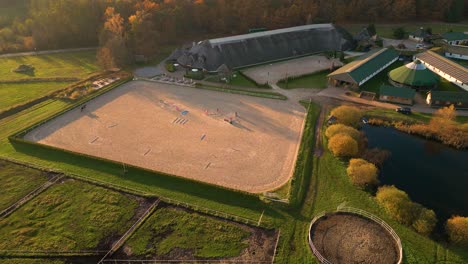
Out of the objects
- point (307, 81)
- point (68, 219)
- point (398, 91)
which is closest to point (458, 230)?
point (398, 91)

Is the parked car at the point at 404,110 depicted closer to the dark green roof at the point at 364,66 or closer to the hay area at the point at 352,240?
the dark green roof at the point at 364,66

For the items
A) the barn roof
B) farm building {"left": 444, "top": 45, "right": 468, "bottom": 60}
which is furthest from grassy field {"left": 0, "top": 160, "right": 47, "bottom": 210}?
farm building {"left": 444, "top": 45, "right": 468, "bottom": 60}

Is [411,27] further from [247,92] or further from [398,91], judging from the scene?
[247,92]

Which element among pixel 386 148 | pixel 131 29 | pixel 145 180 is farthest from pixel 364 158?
pixel 131 29

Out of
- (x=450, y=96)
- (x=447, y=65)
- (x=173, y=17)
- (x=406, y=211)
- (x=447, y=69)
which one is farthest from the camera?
(x=173, y=17)

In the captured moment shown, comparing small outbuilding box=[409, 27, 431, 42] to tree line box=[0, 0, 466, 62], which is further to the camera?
small outbuilding box=[409, 27, 431, 42]

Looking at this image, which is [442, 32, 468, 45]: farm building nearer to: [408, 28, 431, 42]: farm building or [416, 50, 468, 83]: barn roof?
[408, 28, 431, 42]: farm building
